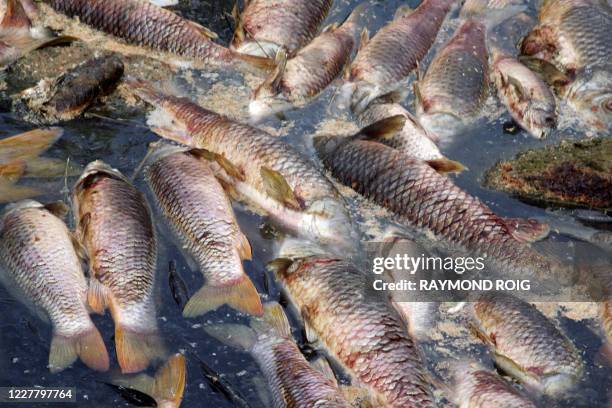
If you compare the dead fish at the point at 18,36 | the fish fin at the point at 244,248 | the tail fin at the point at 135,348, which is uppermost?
the dead fish at the point at 18,36

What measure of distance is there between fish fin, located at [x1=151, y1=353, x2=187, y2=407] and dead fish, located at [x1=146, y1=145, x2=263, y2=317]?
0.44 m

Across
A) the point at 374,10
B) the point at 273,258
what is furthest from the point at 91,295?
the point at 374,10

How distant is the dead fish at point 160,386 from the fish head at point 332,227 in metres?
1.22

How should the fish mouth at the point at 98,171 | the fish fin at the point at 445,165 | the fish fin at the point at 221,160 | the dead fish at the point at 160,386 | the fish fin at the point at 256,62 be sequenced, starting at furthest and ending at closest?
the fish fin at the point at 256,62, the fish fin at the point at 445,165, the fish fin at the point at 221,160, the fish mouth at the point at 98,171, the dead fish at the point at 160,386

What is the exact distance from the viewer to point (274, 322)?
14.5ft

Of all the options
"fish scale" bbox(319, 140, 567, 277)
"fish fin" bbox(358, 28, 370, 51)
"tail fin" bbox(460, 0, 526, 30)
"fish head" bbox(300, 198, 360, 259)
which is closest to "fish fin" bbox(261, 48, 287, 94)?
"fish scale" bbox(319, 140, 567, 277)

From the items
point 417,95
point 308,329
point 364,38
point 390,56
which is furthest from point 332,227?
point 364,38

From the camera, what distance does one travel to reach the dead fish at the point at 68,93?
18.5 ft

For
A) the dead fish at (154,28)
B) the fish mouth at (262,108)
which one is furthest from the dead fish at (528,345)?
the dead fish at (154,28)

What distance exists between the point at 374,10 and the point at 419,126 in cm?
176

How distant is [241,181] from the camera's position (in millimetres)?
5199

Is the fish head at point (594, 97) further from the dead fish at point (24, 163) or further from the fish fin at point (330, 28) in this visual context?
the dead fish at point (24, 163)

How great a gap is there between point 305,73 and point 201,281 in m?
1.99

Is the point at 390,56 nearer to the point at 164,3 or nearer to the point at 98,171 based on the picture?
the point at 164,3
